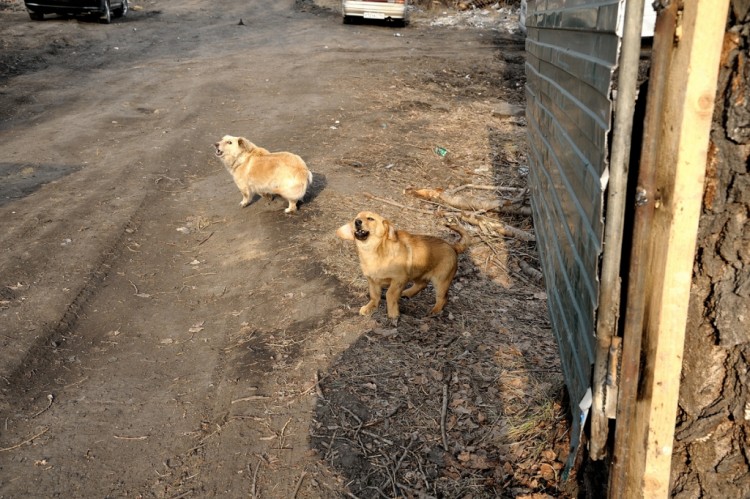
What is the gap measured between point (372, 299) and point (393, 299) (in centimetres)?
22

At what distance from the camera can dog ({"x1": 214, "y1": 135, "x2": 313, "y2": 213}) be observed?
299 inches

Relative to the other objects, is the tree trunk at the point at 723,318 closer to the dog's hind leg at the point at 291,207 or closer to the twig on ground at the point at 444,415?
the twig on ground at the point at 444,415

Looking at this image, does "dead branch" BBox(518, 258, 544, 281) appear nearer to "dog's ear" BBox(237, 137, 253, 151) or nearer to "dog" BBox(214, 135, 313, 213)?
"dog" BBox(214, 135, 313, 213)

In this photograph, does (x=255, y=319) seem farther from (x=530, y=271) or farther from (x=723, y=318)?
(x=723, y=318)

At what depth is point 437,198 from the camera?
8.20 m

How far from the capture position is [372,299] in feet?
18.1

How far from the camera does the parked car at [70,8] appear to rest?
20375 millimetres

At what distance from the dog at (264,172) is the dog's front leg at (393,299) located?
263 cm

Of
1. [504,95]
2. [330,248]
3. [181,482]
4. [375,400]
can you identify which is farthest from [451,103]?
[181,482]

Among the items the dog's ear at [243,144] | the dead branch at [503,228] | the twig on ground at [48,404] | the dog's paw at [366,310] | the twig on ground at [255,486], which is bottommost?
the twig on ground at [255,486]

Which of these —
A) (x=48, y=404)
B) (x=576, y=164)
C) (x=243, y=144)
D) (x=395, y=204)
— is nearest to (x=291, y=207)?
(x=243, y=144)

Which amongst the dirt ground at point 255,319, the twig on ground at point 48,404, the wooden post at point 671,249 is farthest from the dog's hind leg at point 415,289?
the wooden post at point 671,249

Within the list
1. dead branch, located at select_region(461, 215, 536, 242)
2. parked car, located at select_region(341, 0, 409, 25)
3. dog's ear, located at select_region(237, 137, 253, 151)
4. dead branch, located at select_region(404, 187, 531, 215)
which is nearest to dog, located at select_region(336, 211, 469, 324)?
dead branch, located at select_region(461, 215, 536, 242)

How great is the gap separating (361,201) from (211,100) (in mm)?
6605
